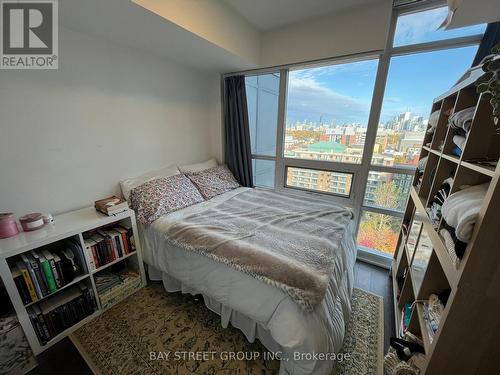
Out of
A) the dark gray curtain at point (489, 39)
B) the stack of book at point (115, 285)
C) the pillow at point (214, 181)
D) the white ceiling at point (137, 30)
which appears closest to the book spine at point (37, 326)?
the stack of book at point (115, 285)

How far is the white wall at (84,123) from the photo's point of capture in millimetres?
1396

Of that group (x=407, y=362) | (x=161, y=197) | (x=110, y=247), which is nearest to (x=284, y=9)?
(x=161, y=197)

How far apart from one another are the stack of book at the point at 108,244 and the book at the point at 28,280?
0.30m

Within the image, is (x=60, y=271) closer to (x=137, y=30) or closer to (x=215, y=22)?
(x=137, y=30)

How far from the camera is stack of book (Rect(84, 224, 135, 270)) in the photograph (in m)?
1.54

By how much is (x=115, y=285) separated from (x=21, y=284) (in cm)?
58

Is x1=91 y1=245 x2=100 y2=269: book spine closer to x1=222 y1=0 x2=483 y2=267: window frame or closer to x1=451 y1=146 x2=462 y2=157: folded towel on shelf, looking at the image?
x1=222 y1=0 x2=483 y2=267: window frame

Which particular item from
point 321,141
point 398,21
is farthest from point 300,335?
point 398,21

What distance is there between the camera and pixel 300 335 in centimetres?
99

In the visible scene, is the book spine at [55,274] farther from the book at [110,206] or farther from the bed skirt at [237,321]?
the bed skirt at [237,321]

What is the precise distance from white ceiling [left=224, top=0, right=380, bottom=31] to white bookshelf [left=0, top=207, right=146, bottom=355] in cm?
217

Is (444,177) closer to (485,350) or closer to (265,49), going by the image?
(485,350)

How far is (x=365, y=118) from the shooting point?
6.95 ft
